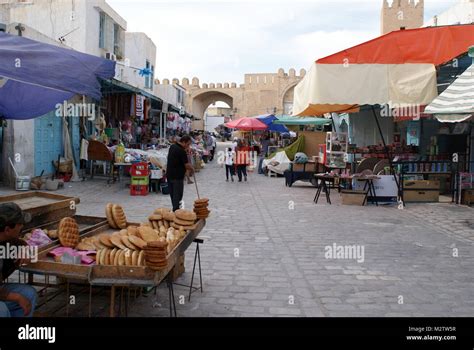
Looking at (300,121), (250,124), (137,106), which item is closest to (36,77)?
(137,106)

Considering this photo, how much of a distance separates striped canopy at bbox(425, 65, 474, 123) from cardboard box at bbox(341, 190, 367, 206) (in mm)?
3673

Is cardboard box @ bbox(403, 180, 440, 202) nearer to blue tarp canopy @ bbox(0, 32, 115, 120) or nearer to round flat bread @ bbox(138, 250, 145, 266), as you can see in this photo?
blue tarp canopy @ bbox(0, 32, 115, 120)

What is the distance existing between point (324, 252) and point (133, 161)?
339 inches

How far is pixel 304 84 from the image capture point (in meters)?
10.8

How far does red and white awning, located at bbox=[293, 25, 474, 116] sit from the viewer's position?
382 inches

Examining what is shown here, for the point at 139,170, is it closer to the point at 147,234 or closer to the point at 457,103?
the point at 457,103

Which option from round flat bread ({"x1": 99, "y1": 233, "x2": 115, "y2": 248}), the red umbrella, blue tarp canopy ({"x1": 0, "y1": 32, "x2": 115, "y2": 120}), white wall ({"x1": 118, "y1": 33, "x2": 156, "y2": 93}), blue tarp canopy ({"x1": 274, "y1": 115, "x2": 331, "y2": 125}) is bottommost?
round flat bread ({"x1": 99, "y1": 233, "x2": 115, "y2": 248})

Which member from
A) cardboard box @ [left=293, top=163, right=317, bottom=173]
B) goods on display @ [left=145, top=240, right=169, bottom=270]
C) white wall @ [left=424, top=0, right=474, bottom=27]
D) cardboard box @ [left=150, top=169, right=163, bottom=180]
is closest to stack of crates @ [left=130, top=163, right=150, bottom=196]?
cardboard box @ [left=150, top=169, right=163, bottom=180]

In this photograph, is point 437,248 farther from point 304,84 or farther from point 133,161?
point 133,161

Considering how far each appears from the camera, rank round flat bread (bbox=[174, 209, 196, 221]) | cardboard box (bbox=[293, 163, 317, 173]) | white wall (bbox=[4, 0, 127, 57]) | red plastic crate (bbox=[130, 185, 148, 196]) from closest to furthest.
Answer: round flat bread (bbox=[174, 209, 196, 221])
red plastic crate (bbox=[130, 185, 148, 196])
cardboard box (bbox=[293, 163, 317, 173])
white wall (bbox=[4, 0, 127, 57])

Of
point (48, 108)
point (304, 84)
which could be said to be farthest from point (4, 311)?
point (304, 84)

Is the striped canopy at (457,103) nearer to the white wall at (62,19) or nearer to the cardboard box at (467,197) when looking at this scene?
the cardboard box at (467,197)

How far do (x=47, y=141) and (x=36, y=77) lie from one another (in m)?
10.7

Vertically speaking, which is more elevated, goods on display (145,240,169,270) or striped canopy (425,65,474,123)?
striped canopy (425,65,474,123)
